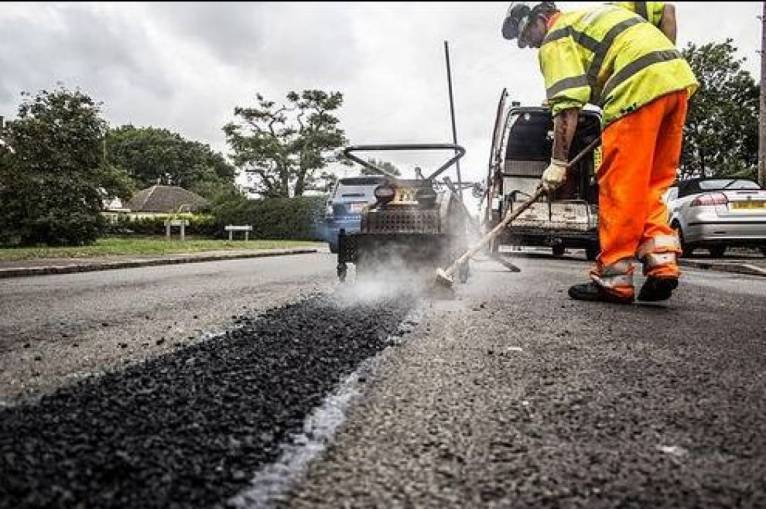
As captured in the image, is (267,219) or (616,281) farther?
(267,219)

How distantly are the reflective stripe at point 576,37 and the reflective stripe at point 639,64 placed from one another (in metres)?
0.28

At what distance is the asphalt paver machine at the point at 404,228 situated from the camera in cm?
467

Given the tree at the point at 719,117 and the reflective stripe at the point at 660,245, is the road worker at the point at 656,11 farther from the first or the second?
the tree at the point at 719,117

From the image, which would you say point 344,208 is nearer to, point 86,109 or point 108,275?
point 108,275

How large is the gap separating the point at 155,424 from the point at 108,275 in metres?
6.21

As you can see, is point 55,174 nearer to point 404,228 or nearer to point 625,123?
point 404,228

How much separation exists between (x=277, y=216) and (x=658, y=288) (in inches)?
1102

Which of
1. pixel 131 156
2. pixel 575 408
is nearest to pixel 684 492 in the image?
pixel 575 408

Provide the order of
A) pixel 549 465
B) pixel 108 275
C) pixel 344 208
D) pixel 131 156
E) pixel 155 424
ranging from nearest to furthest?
pixel 549 465 → pixel 155 424 → pixel 108 275 → pixel 344 208 → pixel 131 156

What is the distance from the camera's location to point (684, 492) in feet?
3.34

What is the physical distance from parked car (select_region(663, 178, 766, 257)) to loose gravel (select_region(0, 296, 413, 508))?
373 inches

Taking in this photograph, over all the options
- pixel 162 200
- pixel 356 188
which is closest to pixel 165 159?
pixel 162 200

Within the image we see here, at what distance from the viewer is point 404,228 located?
4.71 metres

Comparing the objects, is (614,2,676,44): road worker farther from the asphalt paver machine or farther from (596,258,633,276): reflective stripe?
(596,258,633,276): reflective stripe
